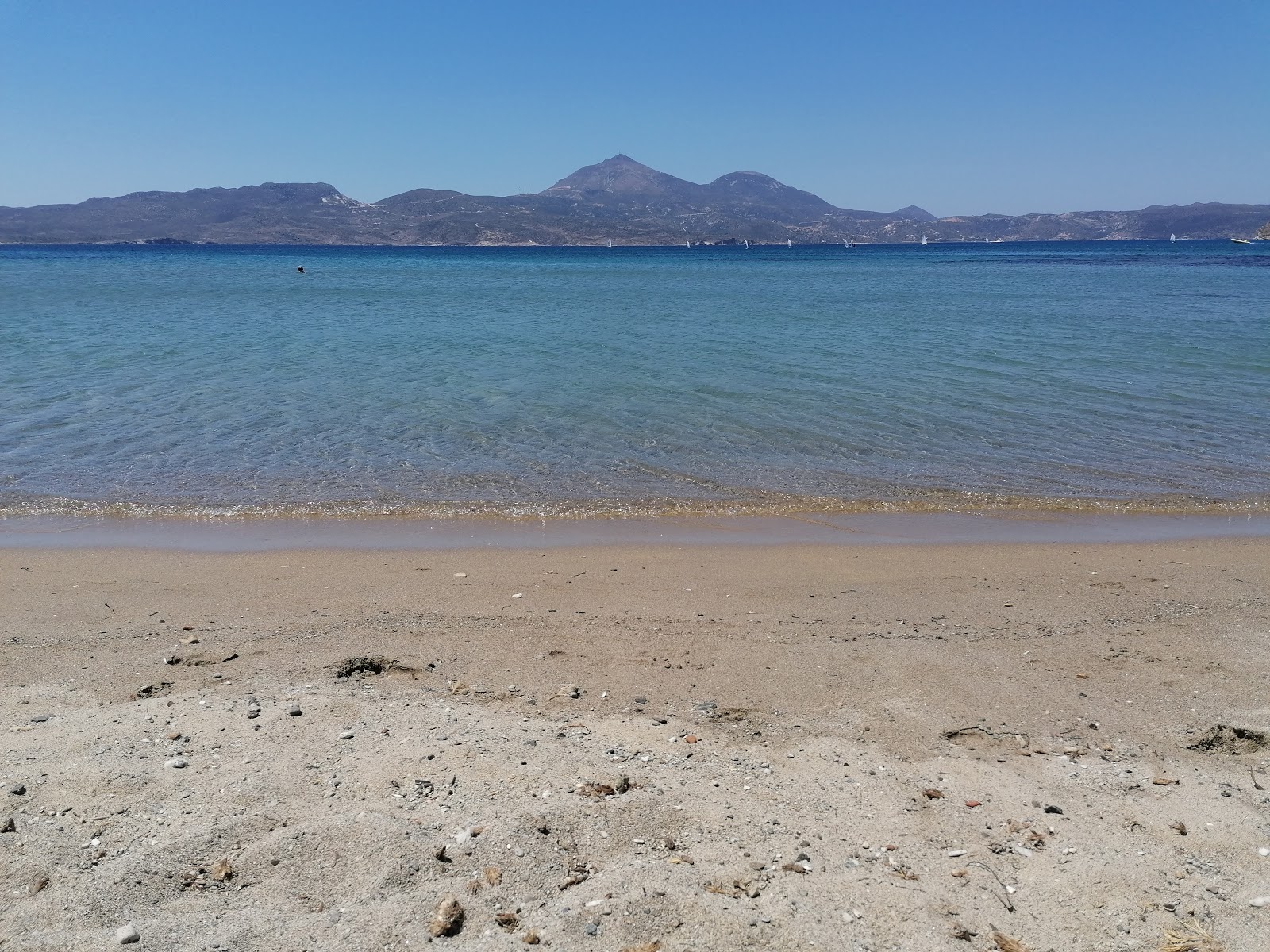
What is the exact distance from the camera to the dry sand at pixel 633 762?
3492mm

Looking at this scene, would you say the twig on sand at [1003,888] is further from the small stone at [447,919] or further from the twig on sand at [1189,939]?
the small stone at [447,919]

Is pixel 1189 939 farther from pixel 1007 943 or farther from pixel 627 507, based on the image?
pixel 627 507

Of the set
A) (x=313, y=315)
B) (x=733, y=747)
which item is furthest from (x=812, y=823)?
(x=313, y=315)

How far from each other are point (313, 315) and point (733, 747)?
3180 cm

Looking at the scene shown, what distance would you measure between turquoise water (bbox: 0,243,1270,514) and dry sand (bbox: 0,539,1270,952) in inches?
127

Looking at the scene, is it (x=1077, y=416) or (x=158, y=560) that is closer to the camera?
(x=158, y=560)

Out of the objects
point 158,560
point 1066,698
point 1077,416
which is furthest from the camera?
point 1077,416

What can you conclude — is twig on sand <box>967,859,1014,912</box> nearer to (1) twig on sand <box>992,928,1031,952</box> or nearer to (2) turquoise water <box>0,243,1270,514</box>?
(1) twig on sand <box>992,928,1031,952</box>

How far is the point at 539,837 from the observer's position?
12.9 ft

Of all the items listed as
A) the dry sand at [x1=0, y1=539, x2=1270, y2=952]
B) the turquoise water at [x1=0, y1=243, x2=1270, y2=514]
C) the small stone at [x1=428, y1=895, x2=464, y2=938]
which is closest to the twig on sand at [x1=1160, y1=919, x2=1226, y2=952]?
the dry sand at [x1=0, y1=539, x2=1270, y2=952]

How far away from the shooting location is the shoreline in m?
9.11

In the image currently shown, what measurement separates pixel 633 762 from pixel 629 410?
10884mm

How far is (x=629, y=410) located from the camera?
49.8 ft

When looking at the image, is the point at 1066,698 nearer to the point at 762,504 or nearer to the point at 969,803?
the point at 969,803
